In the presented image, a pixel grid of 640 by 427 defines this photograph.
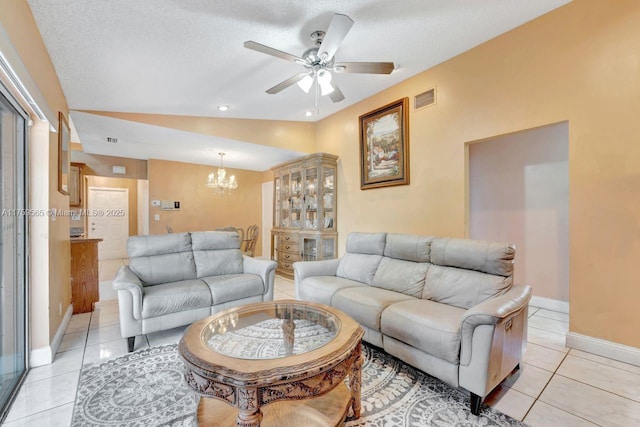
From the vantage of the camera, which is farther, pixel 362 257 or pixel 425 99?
pixel 425 99

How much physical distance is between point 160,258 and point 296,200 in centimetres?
258

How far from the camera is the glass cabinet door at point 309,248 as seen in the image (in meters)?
4.65

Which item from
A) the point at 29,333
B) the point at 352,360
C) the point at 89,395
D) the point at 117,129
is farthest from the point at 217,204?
the point at 352,360

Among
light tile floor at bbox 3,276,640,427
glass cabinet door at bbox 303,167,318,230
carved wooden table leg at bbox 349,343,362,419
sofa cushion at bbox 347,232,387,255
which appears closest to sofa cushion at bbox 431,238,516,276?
sofa cushion at bbox 347,232,387,255

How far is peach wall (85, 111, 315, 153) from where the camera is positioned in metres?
3.79

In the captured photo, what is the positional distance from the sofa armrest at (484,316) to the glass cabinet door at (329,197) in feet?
10.4

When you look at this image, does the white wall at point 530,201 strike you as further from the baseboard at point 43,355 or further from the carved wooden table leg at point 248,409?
the baseboard at point 43,355

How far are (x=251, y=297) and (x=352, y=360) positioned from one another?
185 cm

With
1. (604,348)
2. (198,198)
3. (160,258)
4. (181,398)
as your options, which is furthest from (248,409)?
(198,198)

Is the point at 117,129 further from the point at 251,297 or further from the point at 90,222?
the point at 90,222

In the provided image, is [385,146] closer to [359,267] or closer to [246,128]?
[359,267]

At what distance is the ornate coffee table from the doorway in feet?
22.8

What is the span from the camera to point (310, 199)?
4.85 metres

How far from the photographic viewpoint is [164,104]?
3.49m
